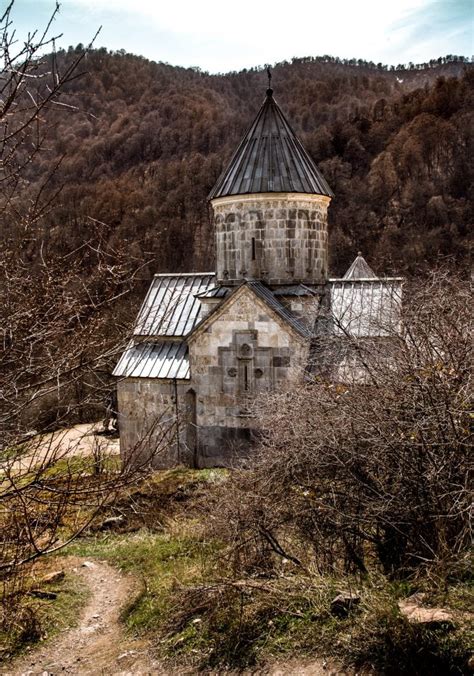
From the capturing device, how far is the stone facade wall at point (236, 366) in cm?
1004

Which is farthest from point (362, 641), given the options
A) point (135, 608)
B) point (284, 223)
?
point (284, 223)

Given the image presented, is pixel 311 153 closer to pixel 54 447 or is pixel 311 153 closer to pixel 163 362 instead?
pixel 163 362

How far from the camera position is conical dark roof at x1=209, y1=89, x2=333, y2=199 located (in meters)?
10.7

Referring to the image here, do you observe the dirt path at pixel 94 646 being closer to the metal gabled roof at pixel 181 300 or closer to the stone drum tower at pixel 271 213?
the metal gabled roof at pixel 181 300

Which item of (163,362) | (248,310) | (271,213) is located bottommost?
(163,362)

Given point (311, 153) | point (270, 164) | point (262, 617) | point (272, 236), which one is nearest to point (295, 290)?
point (272, 236)

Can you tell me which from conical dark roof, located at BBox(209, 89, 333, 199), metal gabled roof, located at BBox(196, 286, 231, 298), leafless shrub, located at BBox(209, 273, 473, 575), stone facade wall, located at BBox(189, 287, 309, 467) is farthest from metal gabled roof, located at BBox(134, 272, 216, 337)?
leafless shrub, located at BBox(209, 273, 473, 575)

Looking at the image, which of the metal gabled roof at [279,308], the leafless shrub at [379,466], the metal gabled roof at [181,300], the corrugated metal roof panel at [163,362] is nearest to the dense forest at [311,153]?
the metal gabled roof at [181,300]

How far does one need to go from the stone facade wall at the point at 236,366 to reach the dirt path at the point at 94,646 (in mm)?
4217

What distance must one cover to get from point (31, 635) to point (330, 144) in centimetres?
3652

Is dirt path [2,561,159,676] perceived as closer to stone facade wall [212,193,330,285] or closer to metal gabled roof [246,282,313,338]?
metal gabled roof [246,282,313,338]

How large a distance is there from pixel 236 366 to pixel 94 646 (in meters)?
5.92

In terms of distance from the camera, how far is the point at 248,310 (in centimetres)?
1017

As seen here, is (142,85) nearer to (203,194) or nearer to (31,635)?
(203,194)
